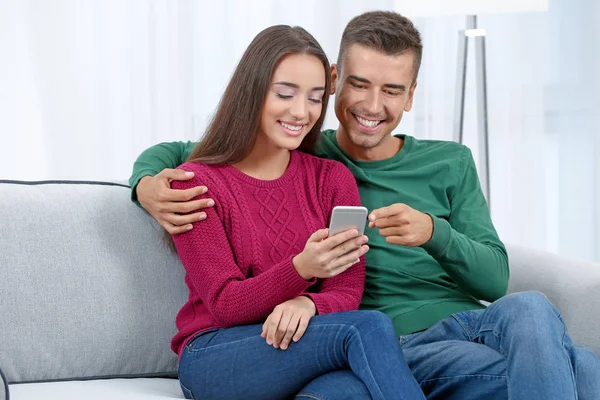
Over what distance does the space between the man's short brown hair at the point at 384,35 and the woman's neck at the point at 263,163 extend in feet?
0.88

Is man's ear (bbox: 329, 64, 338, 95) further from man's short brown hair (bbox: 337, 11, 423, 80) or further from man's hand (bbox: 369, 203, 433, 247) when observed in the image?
man's hand (bbox: 369, 203, 433, 247)

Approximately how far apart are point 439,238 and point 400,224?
0.09 meters

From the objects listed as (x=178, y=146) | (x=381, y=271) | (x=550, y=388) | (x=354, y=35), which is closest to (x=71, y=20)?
(x=178, y=146)

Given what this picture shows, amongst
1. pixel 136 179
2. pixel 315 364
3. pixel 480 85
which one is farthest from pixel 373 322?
pixel 480 85

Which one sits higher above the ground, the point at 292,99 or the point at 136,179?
the point at 292,99

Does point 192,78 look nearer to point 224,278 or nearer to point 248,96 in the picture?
point 248,96

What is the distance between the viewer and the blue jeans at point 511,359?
4.32 feet

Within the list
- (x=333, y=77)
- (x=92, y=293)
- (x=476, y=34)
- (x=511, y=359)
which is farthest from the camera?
(x=476, y=34)

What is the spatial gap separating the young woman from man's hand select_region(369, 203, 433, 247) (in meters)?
0.07

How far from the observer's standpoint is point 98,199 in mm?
1813

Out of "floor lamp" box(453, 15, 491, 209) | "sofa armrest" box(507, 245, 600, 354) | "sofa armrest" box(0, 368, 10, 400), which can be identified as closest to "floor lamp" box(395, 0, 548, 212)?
"floor lamp" box(453, 15, 491, 209)

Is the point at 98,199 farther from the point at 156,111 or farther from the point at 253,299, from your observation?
the point at 156,111

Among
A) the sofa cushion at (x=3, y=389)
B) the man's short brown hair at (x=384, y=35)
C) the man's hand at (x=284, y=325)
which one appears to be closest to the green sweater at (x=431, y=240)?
the man's short brown hair at (x=384, y=35)

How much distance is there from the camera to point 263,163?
5.55 ft
